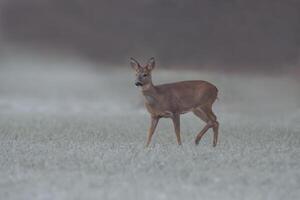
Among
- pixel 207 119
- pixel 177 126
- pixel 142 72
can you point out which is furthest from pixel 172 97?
pixel 207 119

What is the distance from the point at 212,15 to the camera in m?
20.3

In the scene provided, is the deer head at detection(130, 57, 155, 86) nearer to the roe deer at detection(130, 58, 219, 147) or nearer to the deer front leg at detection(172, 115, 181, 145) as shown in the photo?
the roe deer at detection(130, 58, 219, 147)

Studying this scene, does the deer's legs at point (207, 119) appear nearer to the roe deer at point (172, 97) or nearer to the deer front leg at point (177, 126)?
the roe deer at point (172, 97)

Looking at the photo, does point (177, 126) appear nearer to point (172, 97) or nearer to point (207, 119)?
point (172, 97)

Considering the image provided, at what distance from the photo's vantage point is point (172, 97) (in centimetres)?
1179

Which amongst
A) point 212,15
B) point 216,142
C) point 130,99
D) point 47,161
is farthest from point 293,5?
point 47,161

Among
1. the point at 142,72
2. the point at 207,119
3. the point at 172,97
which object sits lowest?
the point at 207,119

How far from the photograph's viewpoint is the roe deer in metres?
11.7

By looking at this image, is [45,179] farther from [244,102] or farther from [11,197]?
[244,102]

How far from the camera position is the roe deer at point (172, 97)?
462 inches

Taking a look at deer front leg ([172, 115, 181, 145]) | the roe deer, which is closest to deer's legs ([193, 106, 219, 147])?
the roe deer

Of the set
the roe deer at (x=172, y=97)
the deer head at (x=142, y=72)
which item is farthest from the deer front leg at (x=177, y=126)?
the deer head at (x=142, y=72)

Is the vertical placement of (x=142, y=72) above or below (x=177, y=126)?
above

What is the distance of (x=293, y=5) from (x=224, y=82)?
229cm
